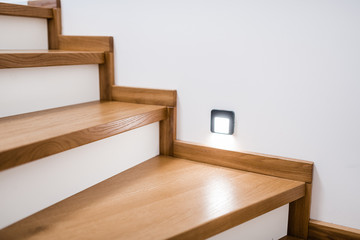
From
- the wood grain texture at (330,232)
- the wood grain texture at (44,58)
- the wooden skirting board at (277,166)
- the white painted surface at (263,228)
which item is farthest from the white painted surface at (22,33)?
the wood grain texture at (330,232)

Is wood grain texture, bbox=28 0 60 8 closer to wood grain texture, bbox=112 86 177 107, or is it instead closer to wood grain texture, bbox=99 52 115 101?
wood grain texture, bbox=99 52 115 101

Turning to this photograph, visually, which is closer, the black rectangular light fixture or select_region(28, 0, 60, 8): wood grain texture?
the black rectangular light fixture

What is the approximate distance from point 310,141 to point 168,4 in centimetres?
64

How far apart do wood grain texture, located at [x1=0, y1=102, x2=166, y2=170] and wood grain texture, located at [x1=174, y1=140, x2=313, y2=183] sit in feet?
0.50

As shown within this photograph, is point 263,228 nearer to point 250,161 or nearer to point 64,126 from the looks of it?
point 250,161

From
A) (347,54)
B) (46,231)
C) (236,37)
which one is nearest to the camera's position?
(46,231)

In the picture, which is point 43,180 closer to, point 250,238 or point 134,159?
point 134,159

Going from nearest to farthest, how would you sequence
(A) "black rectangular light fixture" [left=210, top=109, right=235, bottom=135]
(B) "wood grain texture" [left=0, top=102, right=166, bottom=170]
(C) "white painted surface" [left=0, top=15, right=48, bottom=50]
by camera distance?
(B) "wood grain texture" [left=0, top=102, right=166, bottom=170] < (A) "black rectangular light fixture" [left=210, top=109, right=235, bottom=135] < (C) "white painted surface" [left=0, top=15, right=48, bottom=50]

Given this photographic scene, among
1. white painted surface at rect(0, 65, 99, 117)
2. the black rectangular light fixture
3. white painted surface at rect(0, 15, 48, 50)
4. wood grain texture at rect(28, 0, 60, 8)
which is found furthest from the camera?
wood grain texture at rect(28, 0, 60, 8)

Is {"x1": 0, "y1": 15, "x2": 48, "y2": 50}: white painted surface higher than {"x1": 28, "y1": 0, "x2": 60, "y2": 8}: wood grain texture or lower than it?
lower

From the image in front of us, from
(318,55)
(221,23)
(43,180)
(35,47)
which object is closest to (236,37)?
(221,23)

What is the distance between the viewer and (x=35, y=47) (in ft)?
4.60

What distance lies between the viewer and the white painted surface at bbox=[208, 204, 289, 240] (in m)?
0.91

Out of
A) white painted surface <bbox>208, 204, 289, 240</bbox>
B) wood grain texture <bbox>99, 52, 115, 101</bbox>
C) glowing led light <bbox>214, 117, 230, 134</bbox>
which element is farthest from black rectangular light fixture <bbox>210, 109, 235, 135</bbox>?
wood grain texture <bbox>99, 52, 115, 101</bbox>
